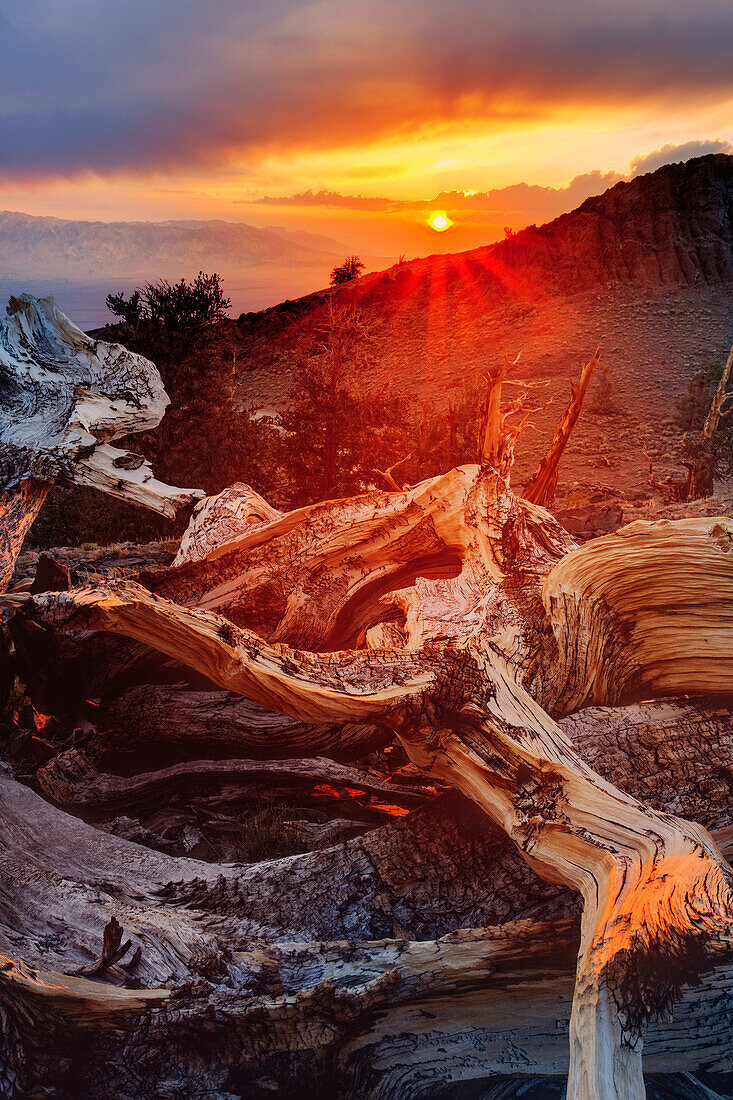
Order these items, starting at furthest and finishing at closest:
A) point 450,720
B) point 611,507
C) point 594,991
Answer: point 611,507 < point 450,720 < point 594,991

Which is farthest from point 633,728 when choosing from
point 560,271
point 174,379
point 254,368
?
point 560,271

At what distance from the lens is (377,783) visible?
391cm

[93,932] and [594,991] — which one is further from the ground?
[594,991]

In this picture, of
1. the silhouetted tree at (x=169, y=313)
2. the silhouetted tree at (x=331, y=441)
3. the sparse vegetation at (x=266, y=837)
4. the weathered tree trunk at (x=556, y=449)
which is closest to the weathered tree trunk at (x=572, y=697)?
the sparse vegetation at (x=266, y=837)

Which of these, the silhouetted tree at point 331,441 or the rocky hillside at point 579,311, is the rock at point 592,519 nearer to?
the silhouetted tree at point 331,441

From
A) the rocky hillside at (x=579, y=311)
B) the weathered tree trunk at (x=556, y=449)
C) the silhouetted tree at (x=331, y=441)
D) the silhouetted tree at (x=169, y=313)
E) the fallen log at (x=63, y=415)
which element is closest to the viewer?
the fallen log at (x=63, y=415)

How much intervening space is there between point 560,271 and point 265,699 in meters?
50.0

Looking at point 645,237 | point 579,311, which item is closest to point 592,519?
point 579,311

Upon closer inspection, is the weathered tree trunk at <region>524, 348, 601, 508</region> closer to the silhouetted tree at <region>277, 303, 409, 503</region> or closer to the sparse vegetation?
the silhouetted tree at <region>277, 303, 409, 503</region>

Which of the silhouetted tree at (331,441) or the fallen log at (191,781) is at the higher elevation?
the silhouetted tree at (331,441)

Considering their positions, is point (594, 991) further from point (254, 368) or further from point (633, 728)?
point (254, 368)

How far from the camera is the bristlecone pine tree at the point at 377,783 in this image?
2.21 meters

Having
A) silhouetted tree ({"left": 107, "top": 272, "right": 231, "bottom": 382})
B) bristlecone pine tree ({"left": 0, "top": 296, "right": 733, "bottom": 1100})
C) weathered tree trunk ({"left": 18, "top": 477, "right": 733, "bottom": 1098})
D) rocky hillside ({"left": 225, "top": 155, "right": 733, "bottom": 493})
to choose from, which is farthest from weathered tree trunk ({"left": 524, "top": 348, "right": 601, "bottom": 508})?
rocky hillside ({"left": 225, "top": 155, "right": 733, "bottom": 493})

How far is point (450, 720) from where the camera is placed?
2.96 m
